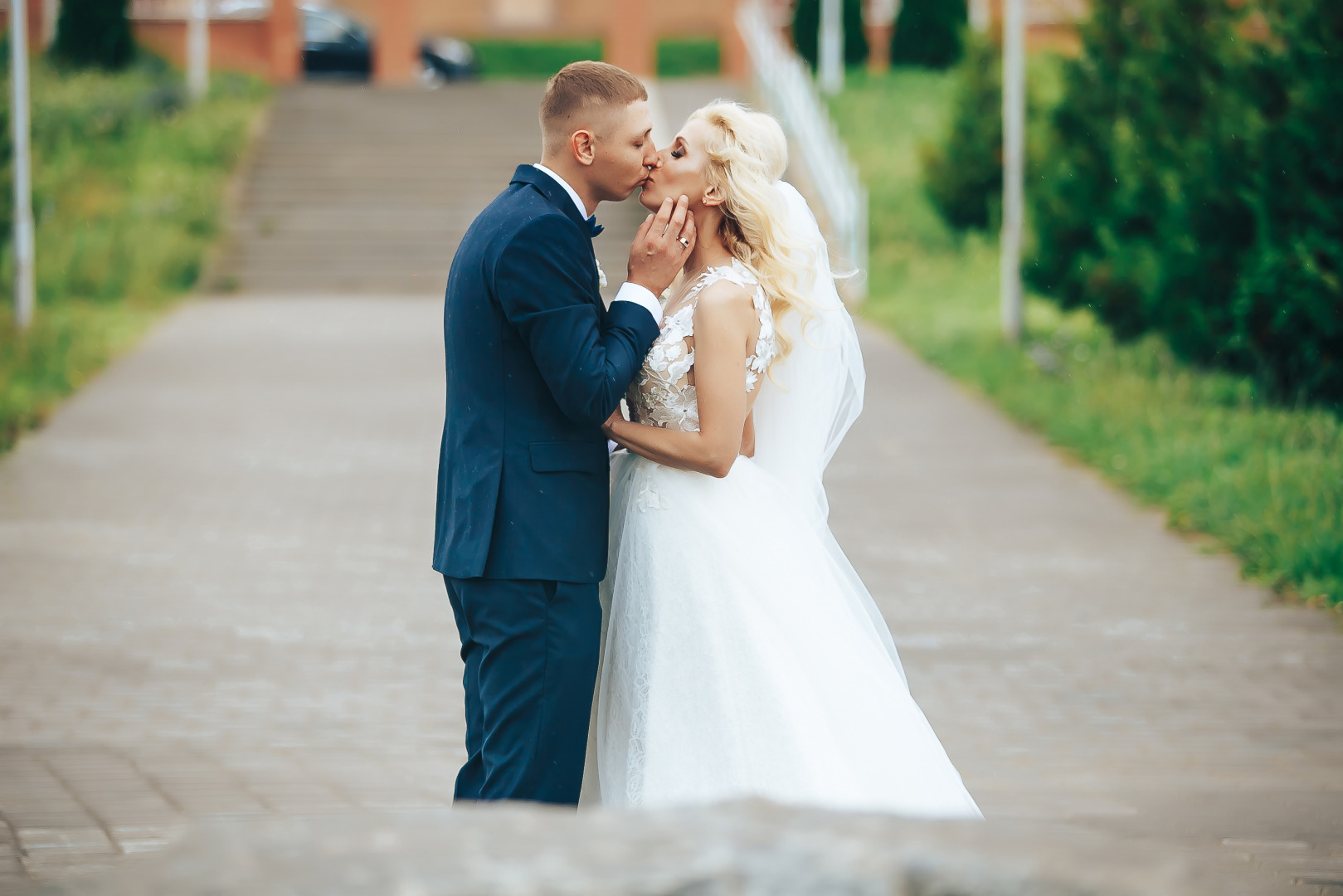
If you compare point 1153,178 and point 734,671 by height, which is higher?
point 1153,178

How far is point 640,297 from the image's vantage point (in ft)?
11.4

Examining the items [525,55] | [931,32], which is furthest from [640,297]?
[525,55]

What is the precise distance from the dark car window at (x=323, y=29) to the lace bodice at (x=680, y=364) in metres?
33.8

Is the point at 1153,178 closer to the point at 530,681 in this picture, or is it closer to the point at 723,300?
the point at 723,300

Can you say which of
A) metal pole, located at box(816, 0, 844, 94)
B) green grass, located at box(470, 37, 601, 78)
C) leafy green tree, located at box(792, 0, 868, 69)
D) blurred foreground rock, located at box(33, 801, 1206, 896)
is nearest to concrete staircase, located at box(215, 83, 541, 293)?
metal pole, located at box(816, 0, 844, 94)

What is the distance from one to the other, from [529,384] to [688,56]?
1533 inches

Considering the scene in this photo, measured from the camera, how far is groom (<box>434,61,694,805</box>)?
3.31 meters

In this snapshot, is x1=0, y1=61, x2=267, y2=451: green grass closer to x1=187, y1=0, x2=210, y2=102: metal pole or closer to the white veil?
x1=187, y1=0, x2=210, y2=102: metal pole

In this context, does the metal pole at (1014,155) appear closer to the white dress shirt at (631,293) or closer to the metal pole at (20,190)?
the metal pole at (20,190)

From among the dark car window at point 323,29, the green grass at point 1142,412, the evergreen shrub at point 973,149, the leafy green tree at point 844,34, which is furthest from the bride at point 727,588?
the dark car window at point 323,29

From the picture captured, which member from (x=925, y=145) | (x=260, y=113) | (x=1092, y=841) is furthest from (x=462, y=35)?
(x=1092, y=841)

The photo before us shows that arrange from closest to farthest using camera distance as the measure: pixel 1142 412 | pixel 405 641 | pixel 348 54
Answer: pixel 405 641, pixel 1142 412, pixel 348 54

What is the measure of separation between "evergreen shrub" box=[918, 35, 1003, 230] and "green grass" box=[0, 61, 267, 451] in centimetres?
948

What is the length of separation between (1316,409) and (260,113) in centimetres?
1939
